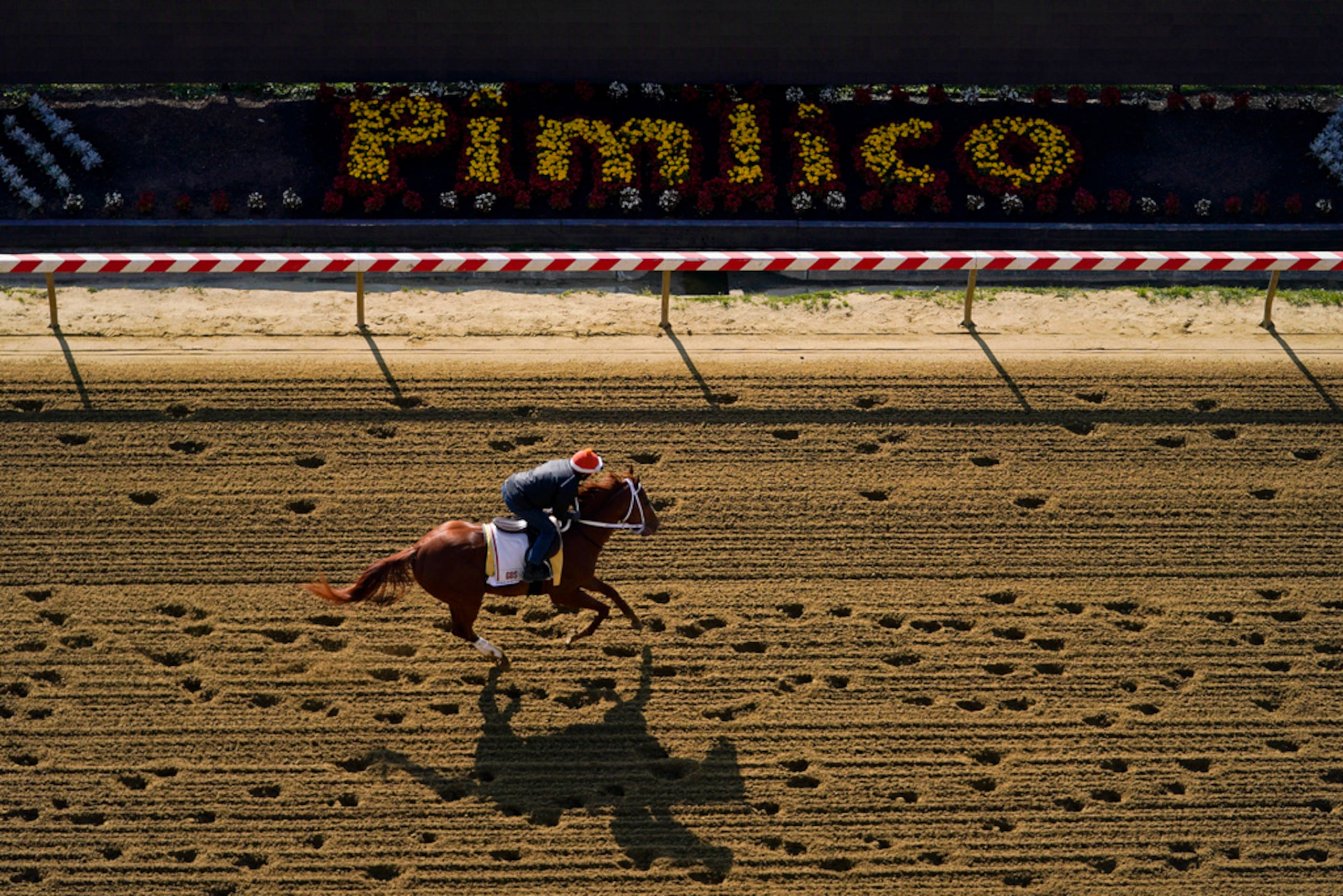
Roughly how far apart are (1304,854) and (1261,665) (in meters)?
1.82

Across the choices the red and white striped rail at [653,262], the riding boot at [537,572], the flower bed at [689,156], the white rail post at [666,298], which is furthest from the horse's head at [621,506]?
the flower bed at [689,156]

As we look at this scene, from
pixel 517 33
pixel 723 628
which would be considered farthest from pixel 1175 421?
pixel 517 33

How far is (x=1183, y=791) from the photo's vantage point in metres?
11.0

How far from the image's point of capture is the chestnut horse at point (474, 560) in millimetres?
11023

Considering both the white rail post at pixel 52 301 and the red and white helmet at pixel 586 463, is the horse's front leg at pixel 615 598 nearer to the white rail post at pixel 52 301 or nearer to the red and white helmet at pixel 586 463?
the red and white helmet at pixel 586 463

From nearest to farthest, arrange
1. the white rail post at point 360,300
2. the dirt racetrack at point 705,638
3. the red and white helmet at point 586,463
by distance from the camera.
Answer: the dirt racetrack at point 705,638 < the red and white helmet at point 586,463 < the white rail post at point 360,300

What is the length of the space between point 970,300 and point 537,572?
659cm

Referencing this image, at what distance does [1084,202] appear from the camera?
17.6 m

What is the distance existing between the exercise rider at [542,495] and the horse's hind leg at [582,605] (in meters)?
0.49

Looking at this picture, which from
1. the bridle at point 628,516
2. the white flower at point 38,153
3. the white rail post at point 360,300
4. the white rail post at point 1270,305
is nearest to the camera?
the bridle at point 628,516

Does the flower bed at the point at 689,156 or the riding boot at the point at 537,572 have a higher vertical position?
the flower bed at the point at 689,156

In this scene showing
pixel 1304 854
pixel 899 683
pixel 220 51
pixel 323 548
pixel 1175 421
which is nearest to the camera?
pixel 1304 854

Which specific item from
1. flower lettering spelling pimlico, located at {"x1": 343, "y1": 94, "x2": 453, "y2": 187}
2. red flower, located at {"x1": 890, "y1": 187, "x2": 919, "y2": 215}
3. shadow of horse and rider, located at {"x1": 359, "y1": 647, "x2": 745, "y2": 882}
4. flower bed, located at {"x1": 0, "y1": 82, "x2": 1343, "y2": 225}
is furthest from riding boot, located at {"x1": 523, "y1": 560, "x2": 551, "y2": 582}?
red flower, located at {"x1": 890, "y1": 187, "x2": 919, "y2": 215}

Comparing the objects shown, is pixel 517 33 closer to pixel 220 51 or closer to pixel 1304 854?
pixel 220 51
